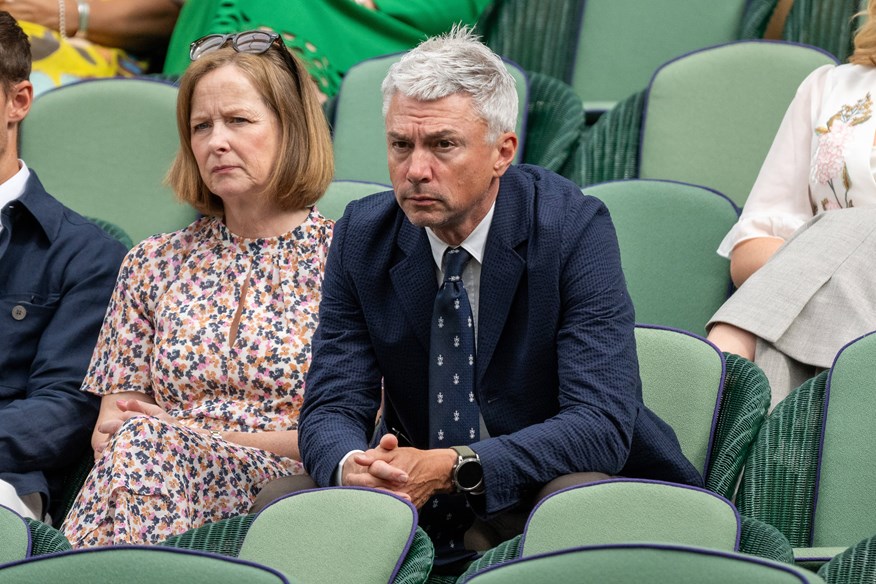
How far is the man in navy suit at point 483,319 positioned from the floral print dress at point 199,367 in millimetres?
229

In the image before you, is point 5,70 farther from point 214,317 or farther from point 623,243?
point 623,243

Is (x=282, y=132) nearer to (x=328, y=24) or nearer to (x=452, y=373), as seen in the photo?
(x=452, y=373)

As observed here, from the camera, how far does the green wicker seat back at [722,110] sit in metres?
3.64

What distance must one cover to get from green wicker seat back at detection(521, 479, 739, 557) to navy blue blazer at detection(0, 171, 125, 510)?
111 cm

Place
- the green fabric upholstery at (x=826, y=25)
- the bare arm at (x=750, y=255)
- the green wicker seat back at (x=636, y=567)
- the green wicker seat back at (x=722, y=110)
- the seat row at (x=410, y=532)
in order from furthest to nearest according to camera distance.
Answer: the green fabric upholstery at (x=826, y=25), the green wicker seat back at (x=722, y=110), the bare arm at (x=750, y=255), the seat row at (x=410, y=532), the green wicker seat back at (x=636, y=567)

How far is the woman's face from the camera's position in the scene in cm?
280

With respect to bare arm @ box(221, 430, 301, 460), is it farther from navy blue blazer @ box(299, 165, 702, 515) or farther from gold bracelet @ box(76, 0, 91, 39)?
gold bracelet @ box(76, 0, 91, 39)

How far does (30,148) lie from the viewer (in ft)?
12.6

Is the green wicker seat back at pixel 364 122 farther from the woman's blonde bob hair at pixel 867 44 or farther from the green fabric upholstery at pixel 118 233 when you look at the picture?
the woman's blonde bob hair at pixel 867 44

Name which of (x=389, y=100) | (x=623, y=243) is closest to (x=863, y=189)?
(x=623, y=243)

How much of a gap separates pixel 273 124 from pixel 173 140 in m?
→ 0.96

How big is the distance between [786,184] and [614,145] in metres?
0.72

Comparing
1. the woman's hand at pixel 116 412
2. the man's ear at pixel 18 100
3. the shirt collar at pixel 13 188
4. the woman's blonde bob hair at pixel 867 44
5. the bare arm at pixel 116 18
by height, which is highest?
the woman's blonde bob hair at pixel 867 44

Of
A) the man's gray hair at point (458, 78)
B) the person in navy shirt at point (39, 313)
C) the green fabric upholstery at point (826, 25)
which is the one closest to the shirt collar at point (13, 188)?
the person in navy shirt at point (39, 313)
